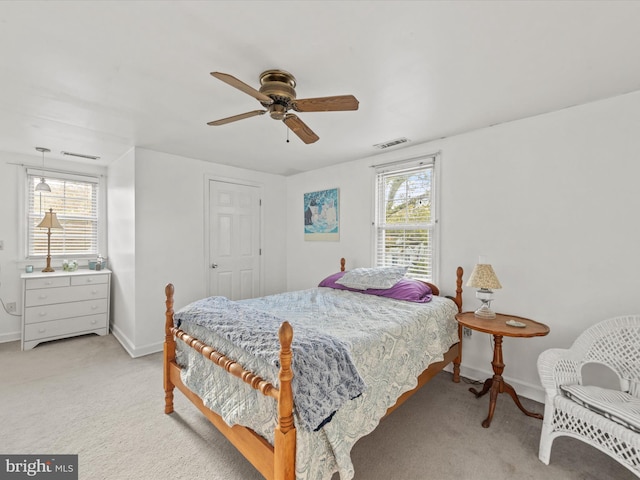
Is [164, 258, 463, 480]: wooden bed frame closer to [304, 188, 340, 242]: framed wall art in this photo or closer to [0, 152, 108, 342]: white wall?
[304, 188, 340, 242]: framed wall art

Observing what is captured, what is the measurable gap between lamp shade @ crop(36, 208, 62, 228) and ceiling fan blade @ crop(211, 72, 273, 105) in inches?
148

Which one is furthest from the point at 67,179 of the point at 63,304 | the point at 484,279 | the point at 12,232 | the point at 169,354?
the point at 484,279

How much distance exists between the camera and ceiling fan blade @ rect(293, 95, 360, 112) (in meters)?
1.70

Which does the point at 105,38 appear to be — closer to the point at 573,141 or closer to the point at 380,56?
the point at 380,56

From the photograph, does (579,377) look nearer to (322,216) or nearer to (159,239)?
(322,216)

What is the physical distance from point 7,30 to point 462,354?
4.08 metres

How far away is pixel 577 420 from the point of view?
5.69 feet

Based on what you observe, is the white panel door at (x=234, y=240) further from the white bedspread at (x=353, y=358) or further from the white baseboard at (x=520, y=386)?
the white baseboard at (x=520, y=386)

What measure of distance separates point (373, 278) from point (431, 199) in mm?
1092

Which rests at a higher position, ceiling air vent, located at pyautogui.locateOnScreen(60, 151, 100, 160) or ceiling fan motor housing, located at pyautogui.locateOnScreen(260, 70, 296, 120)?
ceiling air vent, located at pyautogui.locateOnScreen(60, 151, 100, 160)

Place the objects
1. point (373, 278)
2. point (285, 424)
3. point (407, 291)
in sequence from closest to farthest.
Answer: point (285, 424) < point (407, 291) < point (373, 278)

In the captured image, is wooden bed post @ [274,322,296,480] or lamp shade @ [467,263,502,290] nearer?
wooden bed post @ [274,322,296,480]

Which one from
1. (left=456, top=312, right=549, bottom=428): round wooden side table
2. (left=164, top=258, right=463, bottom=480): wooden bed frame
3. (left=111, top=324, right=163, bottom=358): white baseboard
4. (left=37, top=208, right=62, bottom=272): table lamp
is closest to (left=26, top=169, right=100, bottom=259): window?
(left=37, top=208, right=62, bottom=272): table lamp

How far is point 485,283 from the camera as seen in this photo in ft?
7.88
